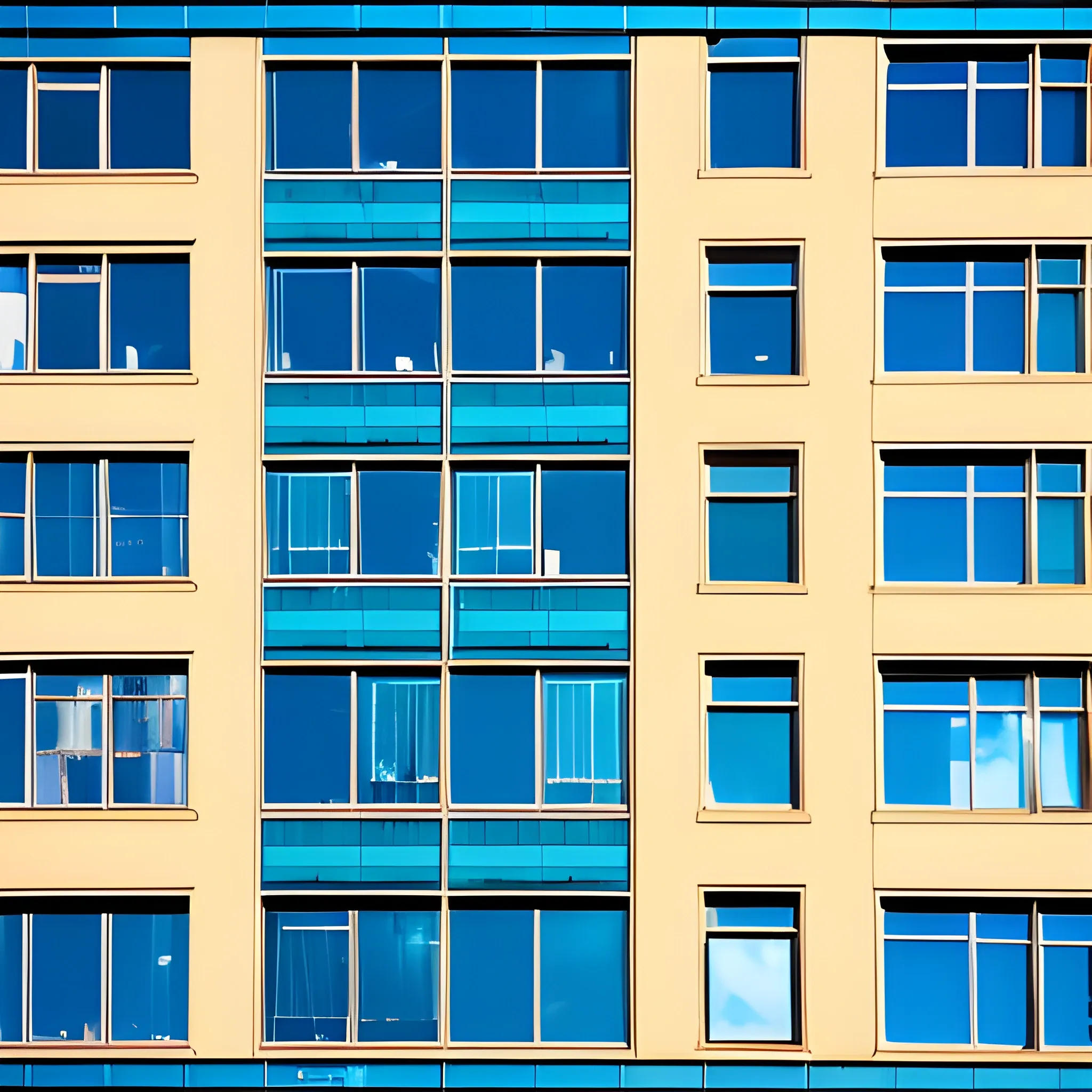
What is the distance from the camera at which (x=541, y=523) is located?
11664mm

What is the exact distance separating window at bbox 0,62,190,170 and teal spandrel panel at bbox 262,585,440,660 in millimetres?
6198

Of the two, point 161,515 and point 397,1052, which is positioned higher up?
point 161,515

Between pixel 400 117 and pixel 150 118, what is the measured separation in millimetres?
3427

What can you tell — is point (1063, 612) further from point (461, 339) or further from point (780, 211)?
point (461, 339)

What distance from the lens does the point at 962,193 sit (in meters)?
11.5

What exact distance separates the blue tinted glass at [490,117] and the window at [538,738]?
7.09 m

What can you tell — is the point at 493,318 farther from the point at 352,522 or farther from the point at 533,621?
the point at 533,621

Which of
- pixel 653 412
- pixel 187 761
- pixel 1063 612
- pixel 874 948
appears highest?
pixel 653 412

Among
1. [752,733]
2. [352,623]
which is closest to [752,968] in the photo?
[752,733]

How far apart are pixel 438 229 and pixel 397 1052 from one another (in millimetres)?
10870

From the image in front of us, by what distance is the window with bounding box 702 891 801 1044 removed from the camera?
11367 millimetres

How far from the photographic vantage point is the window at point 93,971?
1137 cm

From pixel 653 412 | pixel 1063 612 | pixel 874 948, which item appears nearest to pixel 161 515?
pixel 653 412

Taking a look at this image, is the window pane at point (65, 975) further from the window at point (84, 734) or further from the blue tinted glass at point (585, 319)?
the blue tinted glass at point (585, 319)
